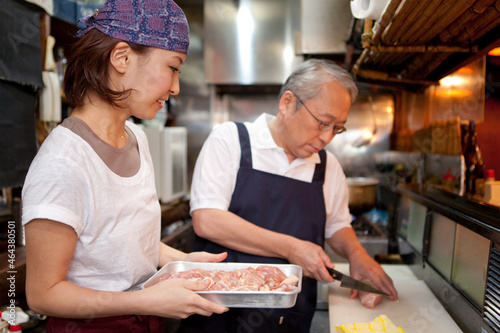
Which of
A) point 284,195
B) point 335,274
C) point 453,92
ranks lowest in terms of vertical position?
point 335,274

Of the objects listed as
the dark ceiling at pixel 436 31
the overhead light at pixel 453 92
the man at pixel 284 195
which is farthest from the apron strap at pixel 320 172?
the overhead light at pixel 453 92

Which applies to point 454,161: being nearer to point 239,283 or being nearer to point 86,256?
point 239,283

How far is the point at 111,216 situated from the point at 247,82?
3110 millimetres

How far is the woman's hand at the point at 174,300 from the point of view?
1015 mm

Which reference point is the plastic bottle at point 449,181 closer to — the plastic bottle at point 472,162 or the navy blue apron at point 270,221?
the plastic bottle at point 472,162

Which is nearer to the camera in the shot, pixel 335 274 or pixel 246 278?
pixel 246 278

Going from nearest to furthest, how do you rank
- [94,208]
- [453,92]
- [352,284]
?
[94,208]
[352,284]
[453,92]

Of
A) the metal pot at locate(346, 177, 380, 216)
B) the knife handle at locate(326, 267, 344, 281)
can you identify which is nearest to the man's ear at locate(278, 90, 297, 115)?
the knife handle at locate(326, 267, 344, 281)

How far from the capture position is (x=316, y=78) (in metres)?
1.68

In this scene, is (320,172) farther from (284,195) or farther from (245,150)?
(245,150)

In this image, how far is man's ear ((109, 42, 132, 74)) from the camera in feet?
3.48

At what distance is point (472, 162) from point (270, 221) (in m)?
0.98

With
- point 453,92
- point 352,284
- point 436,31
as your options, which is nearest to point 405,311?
point 352,284

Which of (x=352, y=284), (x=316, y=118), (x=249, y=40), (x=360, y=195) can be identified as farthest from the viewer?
(x=249, y=40)
